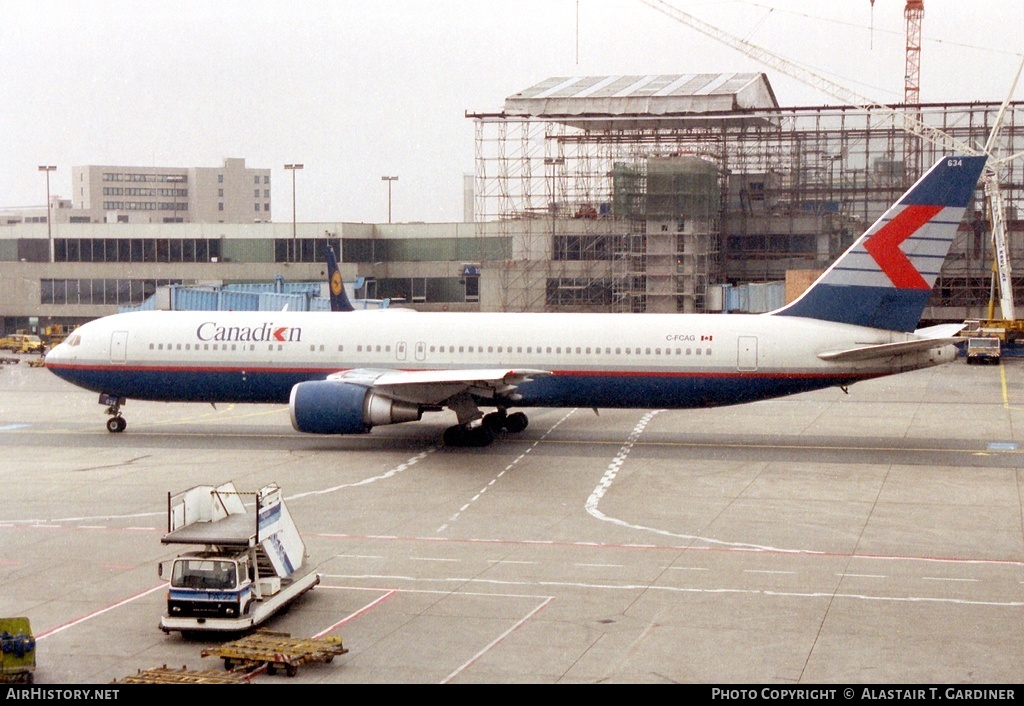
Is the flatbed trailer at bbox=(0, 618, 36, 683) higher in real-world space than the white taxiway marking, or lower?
higher

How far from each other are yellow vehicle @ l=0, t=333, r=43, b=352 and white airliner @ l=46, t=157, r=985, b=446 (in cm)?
4498

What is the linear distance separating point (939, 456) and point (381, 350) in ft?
58.1

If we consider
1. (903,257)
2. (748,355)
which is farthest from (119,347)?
(903,257)

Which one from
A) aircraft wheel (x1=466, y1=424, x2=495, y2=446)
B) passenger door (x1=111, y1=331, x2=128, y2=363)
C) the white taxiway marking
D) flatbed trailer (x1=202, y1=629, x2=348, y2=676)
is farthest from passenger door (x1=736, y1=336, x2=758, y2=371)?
flatbed trailer (x1=202, y1=629, x2=348, y2=676)

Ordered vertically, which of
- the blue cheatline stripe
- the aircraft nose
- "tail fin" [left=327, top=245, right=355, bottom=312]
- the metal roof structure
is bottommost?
the blue cheatline stripe

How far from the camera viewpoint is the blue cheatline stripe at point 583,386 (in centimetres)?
3619

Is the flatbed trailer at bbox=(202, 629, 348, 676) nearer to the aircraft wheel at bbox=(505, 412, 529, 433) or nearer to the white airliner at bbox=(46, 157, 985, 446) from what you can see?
the white airliner at bbox=(46, 157, 985, 446)

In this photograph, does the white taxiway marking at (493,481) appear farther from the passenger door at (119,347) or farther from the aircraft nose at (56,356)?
the aircraft nose at (56,356)

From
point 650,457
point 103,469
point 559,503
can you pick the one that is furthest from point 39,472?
point 650,457

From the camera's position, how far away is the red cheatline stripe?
118ft

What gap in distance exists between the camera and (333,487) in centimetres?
2969

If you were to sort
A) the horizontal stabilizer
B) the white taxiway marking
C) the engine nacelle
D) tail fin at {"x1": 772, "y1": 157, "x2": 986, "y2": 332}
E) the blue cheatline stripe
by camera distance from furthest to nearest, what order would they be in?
1. the blue cheatline stripe
2. tail fin at {"x1": 772, "y1": 157, "x2": 986, "y2": 332}
3. the horizontal stabilizer
4. the engine nacelle
5. the white taxiway marking

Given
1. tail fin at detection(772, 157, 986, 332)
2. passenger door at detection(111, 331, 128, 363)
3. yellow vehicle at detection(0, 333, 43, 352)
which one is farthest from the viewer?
yellow vehicle at detection(0, 333, 43, 352)

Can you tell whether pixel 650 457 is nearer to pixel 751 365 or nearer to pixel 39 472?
pixel 751 365
